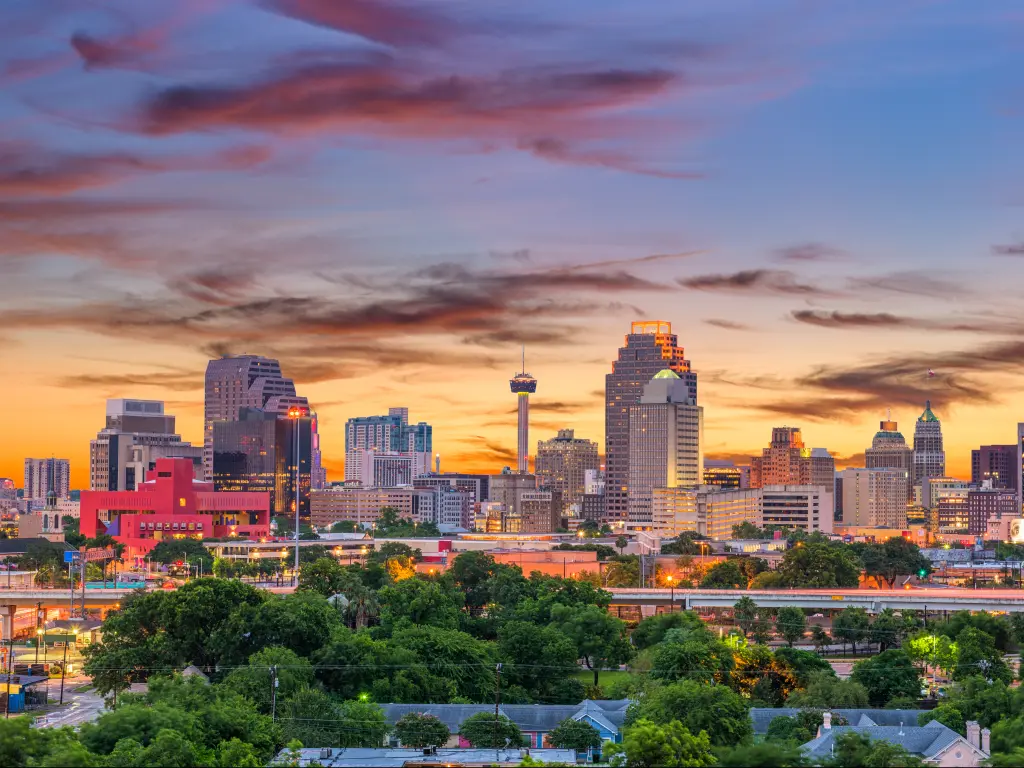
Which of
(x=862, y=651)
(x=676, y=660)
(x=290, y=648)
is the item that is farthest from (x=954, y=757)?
(x=862, y=651)

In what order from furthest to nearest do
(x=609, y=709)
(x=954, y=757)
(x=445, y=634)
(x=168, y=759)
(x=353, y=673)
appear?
1. (x=445, y=634)
2. (x=353, y=673)
3. (x=609, y=709)
4. (x=954, y=757)
5. (x=168, y=759)

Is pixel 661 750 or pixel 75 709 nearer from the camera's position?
pixel 661 750

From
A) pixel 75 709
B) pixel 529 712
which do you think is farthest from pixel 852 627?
pixel 75 709

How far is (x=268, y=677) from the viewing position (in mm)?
81188

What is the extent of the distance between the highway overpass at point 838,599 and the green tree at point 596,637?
2845cm

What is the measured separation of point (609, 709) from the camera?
82875 mm

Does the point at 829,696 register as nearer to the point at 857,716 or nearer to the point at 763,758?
the point at 857,716

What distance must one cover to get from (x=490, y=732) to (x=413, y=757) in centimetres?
772

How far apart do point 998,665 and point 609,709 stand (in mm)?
31335

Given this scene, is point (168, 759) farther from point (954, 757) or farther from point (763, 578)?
point (763, 578)

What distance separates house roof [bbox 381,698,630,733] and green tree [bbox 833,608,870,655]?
46923mm

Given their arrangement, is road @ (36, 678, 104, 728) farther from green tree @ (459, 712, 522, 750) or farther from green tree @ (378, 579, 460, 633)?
green tree @ (378, 579, 460, 633)

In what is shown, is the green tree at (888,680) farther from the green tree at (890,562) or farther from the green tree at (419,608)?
the green tree at (890,562)

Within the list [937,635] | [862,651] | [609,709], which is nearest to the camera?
[609,709]
